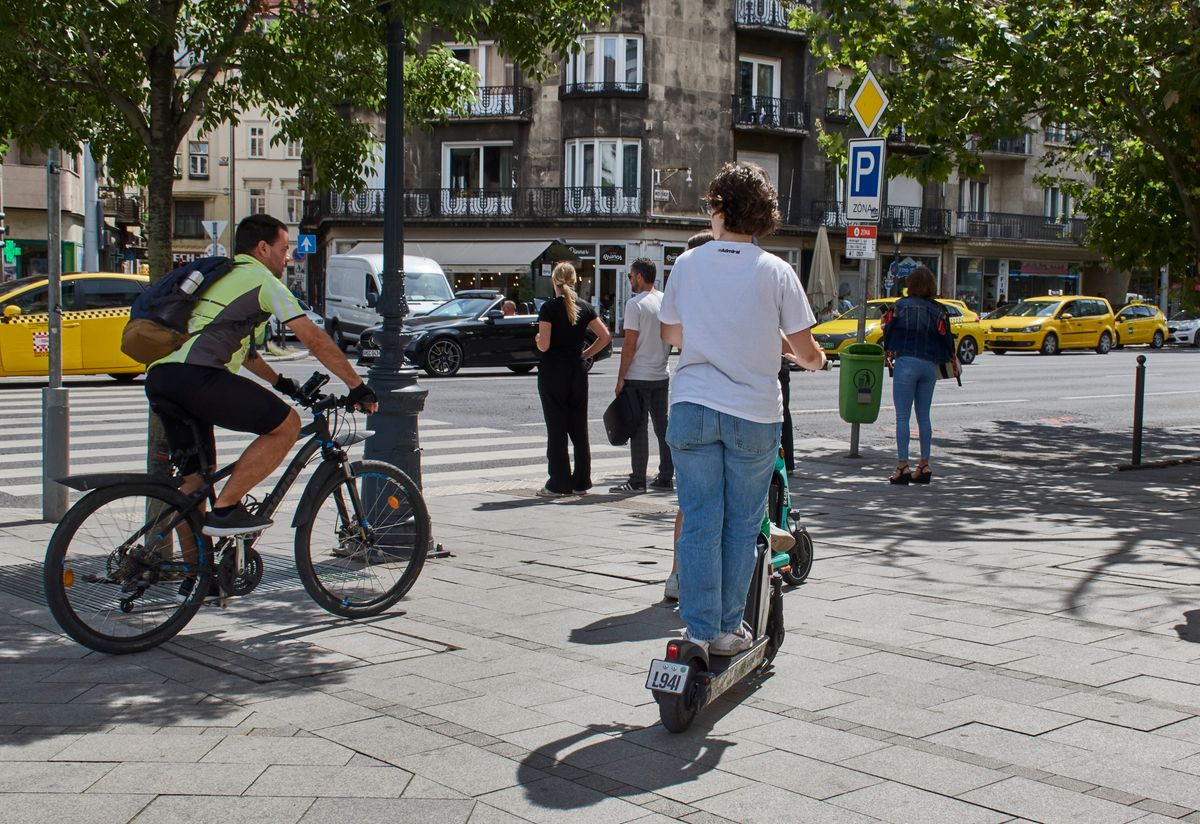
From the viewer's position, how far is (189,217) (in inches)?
3472

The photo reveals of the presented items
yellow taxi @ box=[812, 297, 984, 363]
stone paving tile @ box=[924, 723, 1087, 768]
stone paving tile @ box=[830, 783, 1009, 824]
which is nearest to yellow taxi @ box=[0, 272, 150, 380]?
yellow taxi @ box=[812, 297, 984, 363]

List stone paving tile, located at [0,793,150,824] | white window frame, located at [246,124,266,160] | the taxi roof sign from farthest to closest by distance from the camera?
white window frame, located at [246,124,266,160], the taxi roof sign, stone paving tile, located at [0,793,150,824]

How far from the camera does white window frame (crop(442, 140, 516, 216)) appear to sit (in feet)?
152

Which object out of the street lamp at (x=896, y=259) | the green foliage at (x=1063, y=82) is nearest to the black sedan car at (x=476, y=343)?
the green foliage at (x=1063, y=82)

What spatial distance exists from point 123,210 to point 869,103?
5014 centimetres

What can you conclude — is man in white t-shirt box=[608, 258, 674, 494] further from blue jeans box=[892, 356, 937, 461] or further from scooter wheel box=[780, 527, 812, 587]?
scooter wheel box=[780, 527, 812, 587]

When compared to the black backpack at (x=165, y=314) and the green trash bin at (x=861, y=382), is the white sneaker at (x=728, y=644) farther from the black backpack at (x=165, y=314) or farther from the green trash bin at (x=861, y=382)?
the green trash bin at (x=861, y=382)

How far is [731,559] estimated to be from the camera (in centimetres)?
492

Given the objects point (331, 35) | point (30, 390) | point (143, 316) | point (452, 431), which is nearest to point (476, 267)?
point (30, 390)

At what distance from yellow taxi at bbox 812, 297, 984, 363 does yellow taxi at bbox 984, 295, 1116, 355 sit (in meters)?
2.08

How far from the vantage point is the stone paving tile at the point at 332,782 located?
4.07 meters

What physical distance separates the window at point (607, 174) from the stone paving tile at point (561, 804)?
41917mm

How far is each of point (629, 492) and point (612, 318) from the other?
1364 inches

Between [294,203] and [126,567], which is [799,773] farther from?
[294,203]
